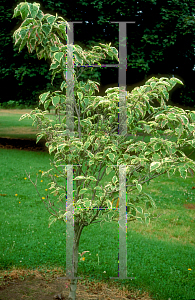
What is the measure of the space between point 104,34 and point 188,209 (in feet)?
27.8

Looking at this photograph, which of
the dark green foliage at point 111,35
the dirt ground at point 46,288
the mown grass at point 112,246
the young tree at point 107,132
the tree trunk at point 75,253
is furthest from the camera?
the dark green foliage at point 111,35

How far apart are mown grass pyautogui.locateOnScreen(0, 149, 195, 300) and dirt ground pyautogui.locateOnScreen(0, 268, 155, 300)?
0.17m

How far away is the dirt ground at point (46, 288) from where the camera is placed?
3514 mm

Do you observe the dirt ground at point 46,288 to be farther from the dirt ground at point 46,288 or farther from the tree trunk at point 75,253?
the tree trunk at point 75,253

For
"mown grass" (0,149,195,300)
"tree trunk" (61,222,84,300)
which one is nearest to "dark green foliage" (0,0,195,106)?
"mown grass" (0,149,195,300)

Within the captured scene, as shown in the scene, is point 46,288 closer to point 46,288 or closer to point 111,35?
point 46,288

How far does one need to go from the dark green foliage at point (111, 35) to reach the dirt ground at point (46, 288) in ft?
27.9

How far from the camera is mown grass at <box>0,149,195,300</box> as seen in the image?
13.1 ft

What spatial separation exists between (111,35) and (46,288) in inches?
429

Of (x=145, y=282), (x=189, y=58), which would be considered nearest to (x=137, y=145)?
(x=145, y=282)

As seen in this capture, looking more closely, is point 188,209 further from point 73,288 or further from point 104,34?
point 104,34

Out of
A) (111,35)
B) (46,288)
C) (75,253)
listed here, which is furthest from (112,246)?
(111,35)

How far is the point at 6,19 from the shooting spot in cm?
1168

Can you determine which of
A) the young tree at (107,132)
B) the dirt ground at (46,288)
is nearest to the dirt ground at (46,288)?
the dirt ground at (46,288)
